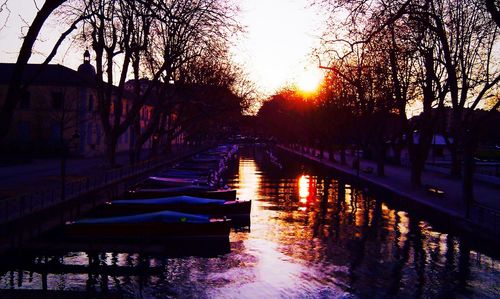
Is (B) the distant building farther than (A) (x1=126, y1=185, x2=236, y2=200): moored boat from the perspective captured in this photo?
Yes

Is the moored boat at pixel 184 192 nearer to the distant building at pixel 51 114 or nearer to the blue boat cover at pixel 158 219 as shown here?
the blue boat cover at pixel 158 219

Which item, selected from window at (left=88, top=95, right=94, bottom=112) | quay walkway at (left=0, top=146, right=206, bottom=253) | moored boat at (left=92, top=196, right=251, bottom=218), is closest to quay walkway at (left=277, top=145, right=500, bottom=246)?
moored boat at (left=92, top=196, right=251, bottom=218)

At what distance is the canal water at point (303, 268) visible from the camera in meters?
15.7

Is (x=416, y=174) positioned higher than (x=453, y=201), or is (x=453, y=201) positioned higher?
(x=416, y=174)

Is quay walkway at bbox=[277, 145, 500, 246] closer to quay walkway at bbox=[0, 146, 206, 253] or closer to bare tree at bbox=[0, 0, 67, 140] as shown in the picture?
quay walkway at bbox=[0, 146, 206, 253]

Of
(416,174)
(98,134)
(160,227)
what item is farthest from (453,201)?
(98,134)

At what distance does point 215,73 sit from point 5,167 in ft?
92.1

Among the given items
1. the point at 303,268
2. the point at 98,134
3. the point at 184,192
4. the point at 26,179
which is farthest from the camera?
the point at 98,134

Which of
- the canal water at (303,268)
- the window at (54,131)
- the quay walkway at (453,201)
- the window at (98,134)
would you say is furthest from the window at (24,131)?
the canal water at (303,268)

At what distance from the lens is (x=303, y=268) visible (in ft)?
59.9

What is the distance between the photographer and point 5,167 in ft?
141

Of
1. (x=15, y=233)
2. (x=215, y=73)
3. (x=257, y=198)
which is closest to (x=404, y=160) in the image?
(x=215, y=73)

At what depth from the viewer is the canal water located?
15.7 meters

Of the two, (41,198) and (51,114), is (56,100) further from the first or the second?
(41,198)
